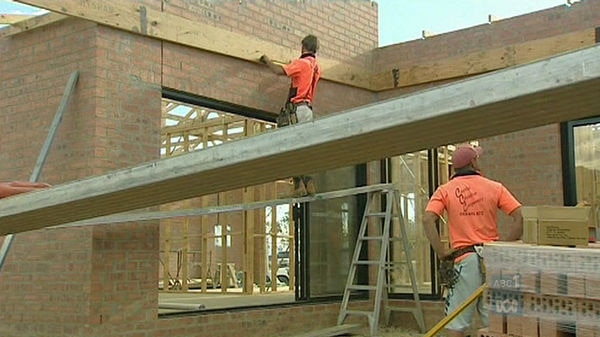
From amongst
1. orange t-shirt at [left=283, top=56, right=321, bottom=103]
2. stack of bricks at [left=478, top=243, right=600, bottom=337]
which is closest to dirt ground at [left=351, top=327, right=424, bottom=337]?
orange t-shirt at [left=283, top=56, right=321, bottom=103]

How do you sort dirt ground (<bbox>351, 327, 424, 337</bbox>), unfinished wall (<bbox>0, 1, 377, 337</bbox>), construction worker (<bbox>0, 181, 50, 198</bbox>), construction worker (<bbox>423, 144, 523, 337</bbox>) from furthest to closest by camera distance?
dirt ground (<bbox>351, 327, 424, 337</bbox>) → unfinished wall (<bbox>0, 1, 377, 337</bbox>) → construction worker (<bbox>423, 144, 523, 337</bbox>) → construction worker (<bbox>0, 181, 50, 198</bbox>)

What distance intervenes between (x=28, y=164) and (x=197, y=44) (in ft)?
6.25

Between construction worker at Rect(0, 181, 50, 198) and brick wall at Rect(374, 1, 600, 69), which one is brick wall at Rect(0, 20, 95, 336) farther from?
brick wall at Rect(374, 1, 600, 69)

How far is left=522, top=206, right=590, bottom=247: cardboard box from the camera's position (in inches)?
157

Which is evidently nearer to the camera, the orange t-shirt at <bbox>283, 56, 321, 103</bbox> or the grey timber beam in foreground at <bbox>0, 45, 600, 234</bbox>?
the grey timber beam in foreground at <bbox>0, 45, 600, 234</bbox>

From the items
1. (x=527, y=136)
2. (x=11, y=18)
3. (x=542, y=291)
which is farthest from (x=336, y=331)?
(x=11, y=18)

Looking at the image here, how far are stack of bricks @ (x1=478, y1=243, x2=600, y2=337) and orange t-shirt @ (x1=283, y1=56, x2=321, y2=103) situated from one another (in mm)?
3526

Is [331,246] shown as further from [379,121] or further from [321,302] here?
[379,121]

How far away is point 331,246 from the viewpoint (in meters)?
8.62

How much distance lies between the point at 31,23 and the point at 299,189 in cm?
302

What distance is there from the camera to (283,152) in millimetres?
2574

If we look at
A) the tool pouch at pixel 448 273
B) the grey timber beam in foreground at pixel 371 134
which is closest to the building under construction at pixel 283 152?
the grey timber beam in foreground at pixel 371 134

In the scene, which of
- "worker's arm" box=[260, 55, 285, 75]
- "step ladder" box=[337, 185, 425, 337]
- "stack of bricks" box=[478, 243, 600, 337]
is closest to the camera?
"stack of bricks" box=[478, 243, 600, 337]

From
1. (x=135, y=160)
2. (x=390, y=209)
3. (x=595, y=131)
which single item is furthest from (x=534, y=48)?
(x=135, y=160)
